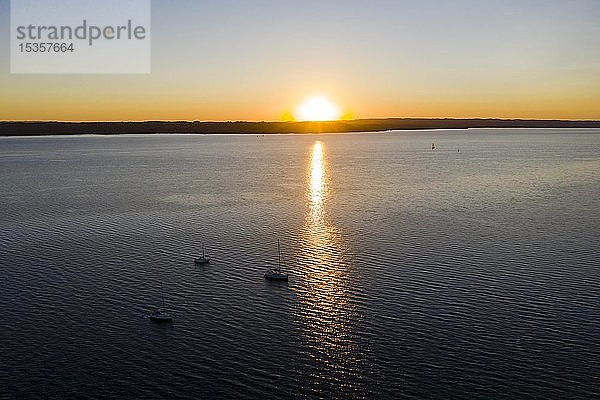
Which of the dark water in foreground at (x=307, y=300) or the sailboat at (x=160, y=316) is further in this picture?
the sailboat at (x=160, y=316)

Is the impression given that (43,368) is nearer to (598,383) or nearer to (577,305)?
(598,383)

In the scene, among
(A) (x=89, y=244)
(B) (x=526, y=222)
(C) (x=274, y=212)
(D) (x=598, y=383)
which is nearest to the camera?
(D) (x=598, y=383)

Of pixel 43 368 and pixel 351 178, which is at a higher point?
pixel 351 178

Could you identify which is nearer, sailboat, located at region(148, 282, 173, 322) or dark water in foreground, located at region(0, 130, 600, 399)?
dark water in foreground, located at region(0, 130, 600, 399)

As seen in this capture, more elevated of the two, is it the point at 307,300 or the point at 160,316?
the point at 307,300

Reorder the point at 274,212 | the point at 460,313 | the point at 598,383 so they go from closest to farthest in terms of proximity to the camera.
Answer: the point at 598,383 → the point at 460,313 → the point at 274,212

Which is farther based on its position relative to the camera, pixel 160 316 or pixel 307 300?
pixel 307 300

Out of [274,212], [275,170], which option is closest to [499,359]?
[274,212]

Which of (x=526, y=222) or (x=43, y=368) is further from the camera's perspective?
(x=526, y=222)
